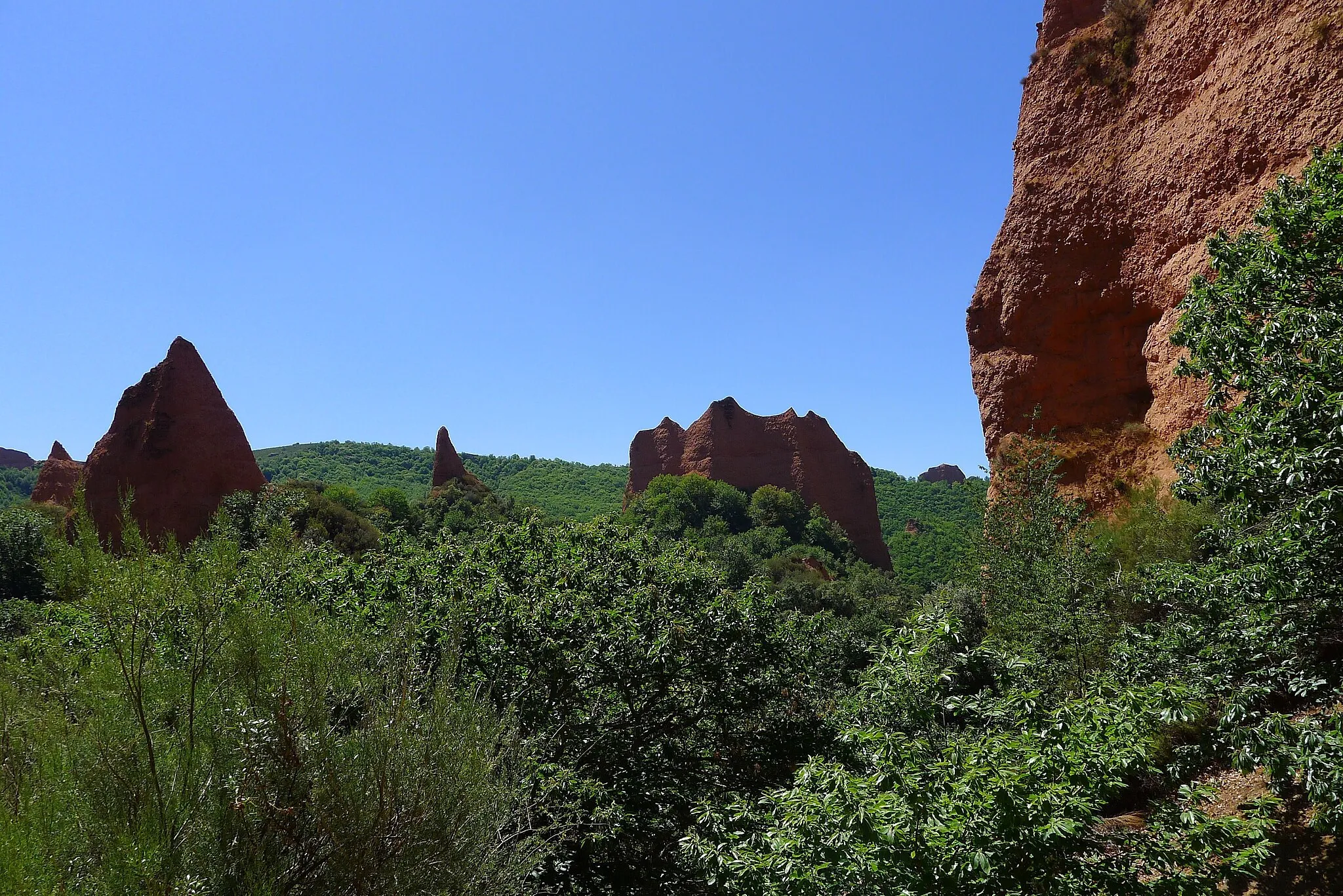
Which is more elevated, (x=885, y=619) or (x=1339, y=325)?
(x=1339, y=325)

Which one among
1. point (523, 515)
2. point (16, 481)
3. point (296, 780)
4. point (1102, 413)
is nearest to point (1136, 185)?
point (1102, 413)

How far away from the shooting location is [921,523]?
63.3 m

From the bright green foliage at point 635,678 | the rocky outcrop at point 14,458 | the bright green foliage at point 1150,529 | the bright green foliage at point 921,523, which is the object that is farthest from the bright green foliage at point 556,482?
the bright green foliage at point 635,678

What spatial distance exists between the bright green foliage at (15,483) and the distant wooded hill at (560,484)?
14.1 meters

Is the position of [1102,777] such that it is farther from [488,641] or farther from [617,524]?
[617,524]

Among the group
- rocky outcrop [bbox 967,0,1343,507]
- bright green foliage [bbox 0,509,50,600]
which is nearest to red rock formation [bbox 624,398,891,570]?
rocky outcrop [bbox 967,0,1343,507]

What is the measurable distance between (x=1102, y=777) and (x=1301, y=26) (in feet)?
52.6

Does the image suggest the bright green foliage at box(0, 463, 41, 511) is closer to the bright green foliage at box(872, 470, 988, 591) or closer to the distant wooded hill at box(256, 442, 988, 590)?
the distant wooded hill at box(256, 442, 988, 590)

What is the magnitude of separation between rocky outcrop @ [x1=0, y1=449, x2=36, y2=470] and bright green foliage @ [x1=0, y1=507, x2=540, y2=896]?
81.7 m

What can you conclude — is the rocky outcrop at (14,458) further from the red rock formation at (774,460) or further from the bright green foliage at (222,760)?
the bright green foliage at (222,760)

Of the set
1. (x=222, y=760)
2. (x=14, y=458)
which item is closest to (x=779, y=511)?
(x=222, y=760)

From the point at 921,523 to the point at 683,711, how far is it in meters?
59.3

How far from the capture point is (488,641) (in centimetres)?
728

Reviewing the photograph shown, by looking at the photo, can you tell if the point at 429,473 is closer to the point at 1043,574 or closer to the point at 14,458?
the point at 14,458
